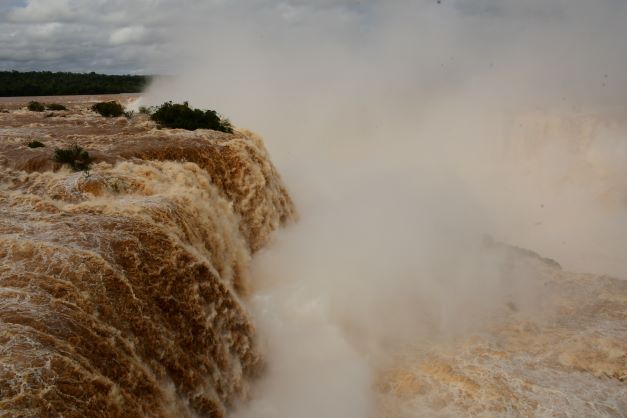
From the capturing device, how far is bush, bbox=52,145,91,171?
9624 millimetres

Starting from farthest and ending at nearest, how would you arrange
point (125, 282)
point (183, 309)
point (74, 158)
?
point (74, 158)
point (183, 309)
point (125, 282)

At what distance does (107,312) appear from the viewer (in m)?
5.89

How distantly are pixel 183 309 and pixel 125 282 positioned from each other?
3.63ft

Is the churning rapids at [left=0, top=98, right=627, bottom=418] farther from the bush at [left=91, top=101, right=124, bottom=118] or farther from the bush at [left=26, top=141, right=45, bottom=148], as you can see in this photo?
the bush at [left=91, top=101, right=124, bottom=118]

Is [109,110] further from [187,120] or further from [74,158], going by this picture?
[74,158]

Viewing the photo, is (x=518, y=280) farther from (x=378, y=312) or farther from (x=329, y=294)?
(x=329, y=294)

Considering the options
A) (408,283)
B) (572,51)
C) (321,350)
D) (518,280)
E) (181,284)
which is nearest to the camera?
(181,284)

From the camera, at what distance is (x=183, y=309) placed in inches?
280

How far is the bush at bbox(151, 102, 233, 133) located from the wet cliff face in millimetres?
2429

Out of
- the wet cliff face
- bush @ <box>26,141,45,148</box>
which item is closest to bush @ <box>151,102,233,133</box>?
the wet cliff face

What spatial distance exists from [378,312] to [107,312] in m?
6.95

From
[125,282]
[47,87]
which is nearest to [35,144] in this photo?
[125,282]

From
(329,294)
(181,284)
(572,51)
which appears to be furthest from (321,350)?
(572,51)

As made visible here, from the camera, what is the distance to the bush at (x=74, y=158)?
9.62 meters
